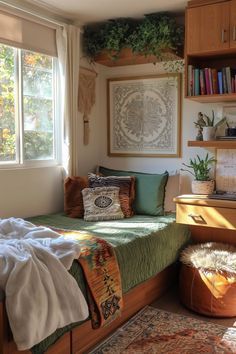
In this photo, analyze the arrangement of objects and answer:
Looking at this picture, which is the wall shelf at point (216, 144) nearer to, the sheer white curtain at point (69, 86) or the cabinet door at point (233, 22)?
the cabinet door at point (233, 22)

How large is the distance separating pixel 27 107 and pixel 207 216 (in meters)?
1.67

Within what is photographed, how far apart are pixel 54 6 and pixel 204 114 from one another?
154 centimetres

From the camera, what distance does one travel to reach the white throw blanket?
1742mm

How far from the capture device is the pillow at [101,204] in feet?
10.8

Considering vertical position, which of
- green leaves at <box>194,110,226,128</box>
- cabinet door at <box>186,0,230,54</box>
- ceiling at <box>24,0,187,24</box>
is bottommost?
green leaves at <box>194,110,226,128</box>

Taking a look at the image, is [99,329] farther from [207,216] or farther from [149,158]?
[149,158]

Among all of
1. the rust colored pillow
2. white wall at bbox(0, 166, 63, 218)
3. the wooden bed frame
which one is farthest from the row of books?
the wooden bed frame

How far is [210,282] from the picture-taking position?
9.33ft

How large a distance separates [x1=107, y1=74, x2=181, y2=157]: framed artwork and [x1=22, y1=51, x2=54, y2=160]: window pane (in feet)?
2.35

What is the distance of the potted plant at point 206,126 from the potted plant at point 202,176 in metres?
0.23

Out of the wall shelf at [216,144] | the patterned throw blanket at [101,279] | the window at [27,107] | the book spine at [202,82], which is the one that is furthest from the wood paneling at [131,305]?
the book spine at [202,82]

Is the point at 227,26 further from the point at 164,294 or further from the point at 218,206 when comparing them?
the point at 164,294

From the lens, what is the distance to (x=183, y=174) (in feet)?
11.8

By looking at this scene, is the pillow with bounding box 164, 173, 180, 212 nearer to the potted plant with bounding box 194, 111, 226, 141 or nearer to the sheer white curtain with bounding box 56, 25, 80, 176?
the potted plant with bounding box 194, 111, 226, 141
